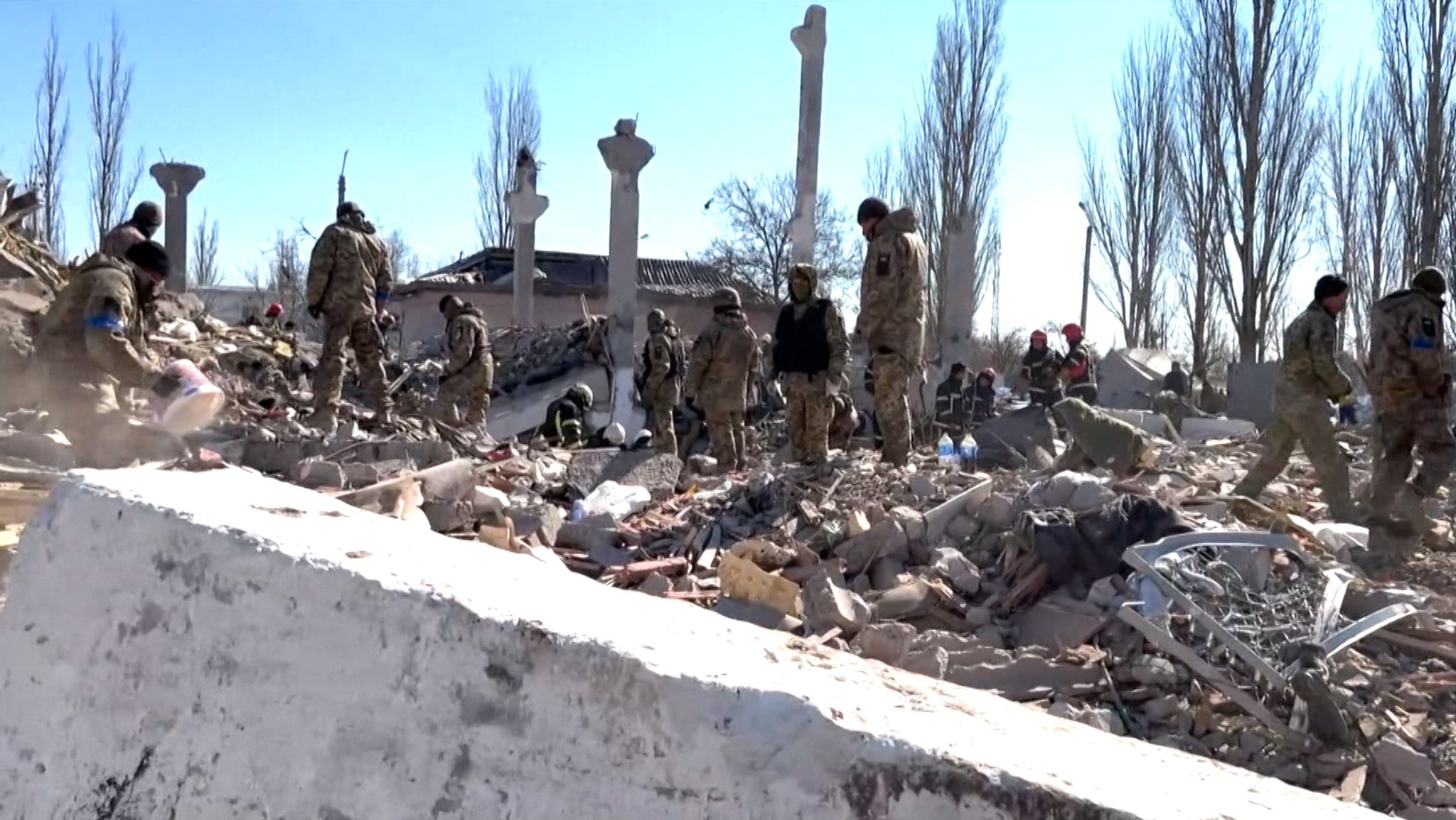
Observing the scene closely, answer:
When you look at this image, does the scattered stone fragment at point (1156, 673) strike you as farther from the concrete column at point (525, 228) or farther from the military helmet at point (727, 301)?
the concrete column at point (525, 228)

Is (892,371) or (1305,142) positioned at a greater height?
(1305,142)

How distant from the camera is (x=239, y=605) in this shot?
164 centimetres

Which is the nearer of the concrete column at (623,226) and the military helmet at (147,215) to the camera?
the military helmet at (147,215)

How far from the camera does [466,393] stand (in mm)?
9305

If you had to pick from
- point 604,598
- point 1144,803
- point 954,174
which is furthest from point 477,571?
point 954,174

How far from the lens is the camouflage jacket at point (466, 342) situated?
9.04 metres

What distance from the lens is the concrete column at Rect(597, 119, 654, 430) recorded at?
12.8m

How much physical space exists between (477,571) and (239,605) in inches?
13.3

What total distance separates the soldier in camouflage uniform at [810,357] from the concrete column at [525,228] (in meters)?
10.4

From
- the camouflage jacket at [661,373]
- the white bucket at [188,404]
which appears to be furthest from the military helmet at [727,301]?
the white bucket at [188,404]

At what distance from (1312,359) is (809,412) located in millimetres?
2826

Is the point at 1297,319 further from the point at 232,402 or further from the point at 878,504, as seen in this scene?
the point at 232,402

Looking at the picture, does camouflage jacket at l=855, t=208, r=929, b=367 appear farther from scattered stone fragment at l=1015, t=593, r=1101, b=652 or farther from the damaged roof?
the damaged roof

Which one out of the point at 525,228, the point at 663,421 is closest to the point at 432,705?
the point at 663,421
